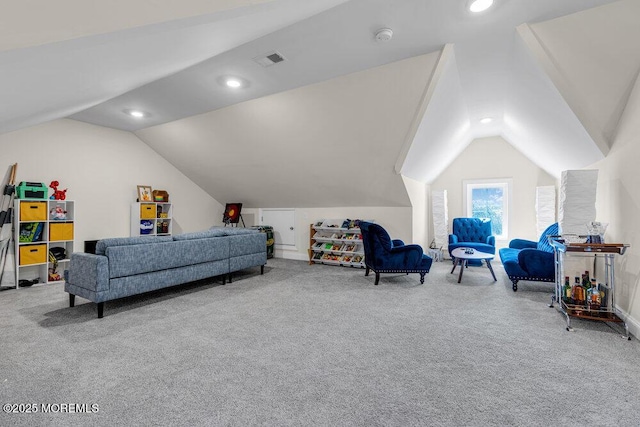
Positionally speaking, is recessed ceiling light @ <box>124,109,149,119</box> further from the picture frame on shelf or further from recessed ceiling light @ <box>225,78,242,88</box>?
recessed ceiling light @ <box>225,78,242,88</box>

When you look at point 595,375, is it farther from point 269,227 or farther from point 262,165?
point 269,227

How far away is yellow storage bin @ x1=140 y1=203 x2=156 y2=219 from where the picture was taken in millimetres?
6328

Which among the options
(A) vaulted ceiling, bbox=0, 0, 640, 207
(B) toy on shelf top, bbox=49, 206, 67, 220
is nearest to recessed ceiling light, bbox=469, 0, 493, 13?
(A) vaulted ceiling, bbox=0, 0, 640, 207

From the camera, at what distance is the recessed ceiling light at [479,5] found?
8.21 ft

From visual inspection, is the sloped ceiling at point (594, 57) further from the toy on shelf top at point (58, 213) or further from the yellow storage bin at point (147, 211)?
the toy on shelf top at point (58, 213)

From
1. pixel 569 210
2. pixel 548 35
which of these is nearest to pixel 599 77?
pixel 548 35

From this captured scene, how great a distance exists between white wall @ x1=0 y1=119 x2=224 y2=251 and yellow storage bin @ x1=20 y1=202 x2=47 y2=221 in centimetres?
66

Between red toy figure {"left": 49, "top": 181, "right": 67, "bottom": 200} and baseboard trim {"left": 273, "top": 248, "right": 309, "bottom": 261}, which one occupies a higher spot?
red toy figure {"left": 49, "top": 181, "right": 67, "bottom": 200}

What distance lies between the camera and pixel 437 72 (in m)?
3.54

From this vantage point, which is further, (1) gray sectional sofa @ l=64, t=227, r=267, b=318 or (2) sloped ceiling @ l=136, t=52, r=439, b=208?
(2) sloped ceiling @ l=136, t=52, r=439, b=208

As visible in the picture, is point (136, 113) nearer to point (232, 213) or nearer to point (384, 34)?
point (232, 213)

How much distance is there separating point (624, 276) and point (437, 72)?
9.88 ft

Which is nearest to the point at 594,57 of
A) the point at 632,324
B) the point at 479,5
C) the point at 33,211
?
the point at 479,5

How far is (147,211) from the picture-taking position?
6.41 meters
